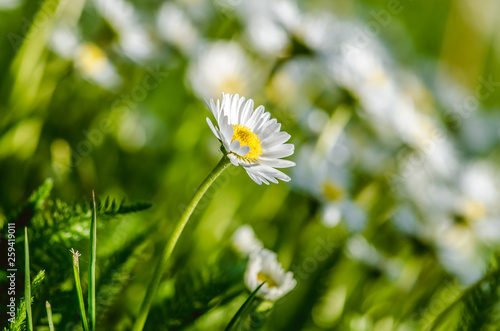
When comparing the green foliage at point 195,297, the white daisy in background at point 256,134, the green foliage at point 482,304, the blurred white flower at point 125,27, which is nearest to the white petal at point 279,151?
the white daisy in background at point 256,134

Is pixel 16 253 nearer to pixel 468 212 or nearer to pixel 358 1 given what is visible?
pixel 468 212

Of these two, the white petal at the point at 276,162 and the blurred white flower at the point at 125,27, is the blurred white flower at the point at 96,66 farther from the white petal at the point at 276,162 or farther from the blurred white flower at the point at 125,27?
the white petal at the point at 276,162

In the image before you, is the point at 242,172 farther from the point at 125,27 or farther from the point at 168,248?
the point at 168,248

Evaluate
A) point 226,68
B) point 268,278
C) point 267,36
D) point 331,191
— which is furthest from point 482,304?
point 226,68

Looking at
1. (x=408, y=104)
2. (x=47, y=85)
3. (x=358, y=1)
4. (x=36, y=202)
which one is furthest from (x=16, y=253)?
(x=358, y=1)

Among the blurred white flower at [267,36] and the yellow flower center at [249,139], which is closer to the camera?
the yellow flower center at [249,139]

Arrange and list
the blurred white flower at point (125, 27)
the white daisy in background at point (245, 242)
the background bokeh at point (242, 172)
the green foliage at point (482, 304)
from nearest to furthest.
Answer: the green foliage at point (482, 304) < the white daisy in background at point (245, 242) < the background bokeh at point (242, 172) < the blurred white flower at point (125, 27)

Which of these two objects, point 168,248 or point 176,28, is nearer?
point 168,248
